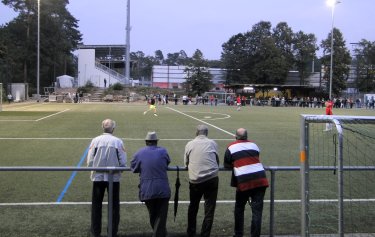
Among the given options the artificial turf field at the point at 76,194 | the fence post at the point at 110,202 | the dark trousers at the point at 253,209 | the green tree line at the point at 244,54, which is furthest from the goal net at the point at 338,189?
the green tree line at the point at 244,54

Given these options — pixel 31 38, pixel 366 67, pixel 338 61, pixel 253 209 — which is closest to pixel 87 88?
pixel 31 38

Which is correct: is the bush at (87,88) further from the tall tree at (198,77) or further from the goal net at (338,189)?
the goal net at (338,189)

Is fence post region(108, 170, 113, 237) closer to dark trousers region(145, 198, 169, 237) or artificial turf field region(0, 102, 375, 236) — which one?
dark trousers region(145, 198, 169, 237)

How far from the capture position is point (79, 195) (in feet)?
31.7

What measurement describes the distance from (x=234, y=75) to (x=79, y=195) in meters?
96.5

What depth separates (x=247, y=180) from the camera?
6594mm

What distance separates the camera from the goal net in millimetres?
5438

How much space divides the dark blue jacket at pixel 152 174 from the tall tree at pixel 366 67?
99000 mm

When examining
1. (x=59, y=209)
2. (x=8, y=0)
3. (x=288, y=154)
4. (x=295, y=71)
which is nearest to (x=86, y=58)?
(x=8, y=0)

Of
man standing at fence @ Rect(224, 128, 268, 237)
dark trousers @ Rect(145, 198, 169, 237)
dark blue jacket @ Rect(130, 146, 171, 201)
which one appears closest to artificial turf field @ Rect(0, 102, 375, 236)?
man standing at fence @ Rect(224, 128, 268, 237)

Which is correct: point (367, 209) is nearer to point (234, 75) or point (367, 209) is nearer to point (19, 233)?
point (19, 233)

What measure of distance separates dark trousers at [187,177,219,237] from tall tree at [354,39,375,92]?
3875 inches

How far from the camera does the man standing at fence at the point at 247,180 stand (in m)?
6.60

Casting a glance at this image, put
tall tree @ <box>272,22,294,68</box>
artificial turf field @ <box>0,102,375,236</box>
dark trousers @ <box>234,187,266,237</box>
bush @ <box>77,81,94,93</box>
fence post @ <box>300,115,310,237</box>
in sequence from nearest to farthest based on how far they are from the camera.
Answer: fence post @ <box>300,115,310,237</box> < dark trousers @ <box>234,187,266,237</box> < artificial turf field @ <box>0,102,375,236</box> < bush @ <box>77,81,94,93</box> < tall tree @ <box>272,22,294,68</box>
